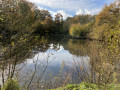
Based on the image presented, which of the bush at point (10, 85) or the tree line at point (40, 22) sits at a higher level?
the tree line at point (40, 22)

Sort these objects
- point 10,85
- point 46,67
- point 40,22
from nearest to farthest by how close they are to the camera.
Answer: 1. point 10,85
2. point 46,67
3. point 40,22

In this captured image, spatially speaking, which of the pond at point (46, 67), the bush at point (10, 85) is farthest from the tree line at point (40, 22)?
the bush at point (10, 85)

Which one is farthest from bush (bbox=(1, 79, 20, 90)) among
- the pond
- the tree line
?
the tree line

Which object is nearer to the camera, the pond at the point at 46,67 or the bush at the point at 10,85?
the bush at the point at 10,85

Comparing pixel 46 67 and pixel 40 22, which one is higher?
pixel 40 22

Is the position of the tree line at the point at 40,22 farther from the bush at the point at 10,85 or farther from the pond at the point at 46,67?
the bush at the point at 10,85

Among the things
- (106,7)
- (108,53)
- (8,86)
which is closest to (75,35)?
(106,7)

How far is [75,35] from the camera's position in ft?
117

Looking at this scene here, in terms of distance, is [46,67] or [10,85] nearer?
[10,85]

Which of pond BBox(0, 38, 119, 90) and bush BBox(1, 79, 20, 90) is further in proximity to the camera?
pond BBox(0, 38, 119, 90)

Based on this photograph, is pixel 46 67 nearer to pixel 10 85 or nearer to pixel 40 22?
pixel 10 85

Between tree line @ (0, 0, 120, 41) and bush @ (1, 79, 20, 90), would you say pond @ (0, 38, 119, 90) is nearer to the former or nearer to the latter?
tree line @ (0, 0, 120, 41)

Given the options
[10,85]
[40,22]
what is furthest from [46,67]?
[40,22]

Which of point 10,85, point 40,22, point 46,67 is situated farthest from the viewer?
point 40,22
